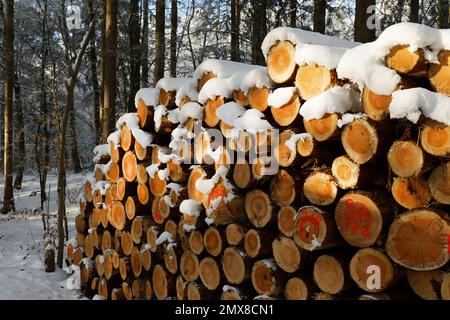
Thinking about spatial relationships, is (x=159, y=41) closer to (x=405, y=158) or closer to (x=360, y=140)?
(x=360, y=140)

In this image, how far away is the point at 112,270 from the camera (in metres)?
5.50

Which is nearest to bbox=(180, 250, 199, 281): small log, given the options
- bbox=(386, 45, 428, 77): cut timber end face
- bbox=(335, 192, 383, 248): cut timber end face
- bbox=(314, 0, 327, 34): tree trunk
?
bbox=(335, 192, 383, 248): cut timber end face

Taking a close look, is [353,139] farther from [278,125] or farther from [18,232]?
[18,232]

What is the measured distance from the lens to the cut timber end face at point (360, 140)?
2746 millimetres

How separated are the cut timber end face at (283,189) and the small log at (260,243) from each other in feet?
1.10

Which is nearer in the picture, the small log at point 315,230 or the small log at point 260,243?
the small log at point 315,230

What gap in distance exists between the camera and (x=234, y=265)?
12.4 ft

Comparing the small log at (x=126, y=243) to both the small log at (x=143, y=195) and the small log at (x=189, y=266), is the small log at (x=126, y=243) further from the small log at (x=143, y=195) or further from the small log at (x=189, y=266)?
the small log at (x=189, y=266)

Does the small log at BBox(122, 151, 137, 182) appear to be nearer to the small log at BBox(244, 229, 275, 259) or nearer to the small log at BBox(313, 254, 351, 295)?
the small log at BBox(244, 229, 275, 259)

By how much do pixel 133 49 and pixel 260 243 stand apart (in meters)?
11.2

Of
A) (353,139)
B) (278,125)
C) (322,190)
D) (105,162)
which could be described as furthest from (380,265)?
(105,162)

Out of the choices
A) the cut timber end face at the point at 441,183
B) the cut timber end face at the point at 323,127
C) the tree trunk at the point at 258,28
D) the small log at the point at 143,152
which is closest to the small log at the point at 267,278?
the cut timber end face at the point at 323,127

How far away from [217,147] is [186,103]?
0.66 m

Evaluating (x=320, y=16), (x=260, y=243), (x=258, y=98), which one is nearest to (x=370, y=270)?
(x=260, y=243)
